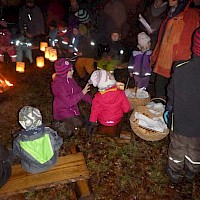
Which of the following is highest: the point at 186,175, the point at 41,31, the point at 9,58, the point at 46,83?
the point at 41,31

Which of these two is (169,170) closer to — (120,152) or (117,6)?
(120,152)

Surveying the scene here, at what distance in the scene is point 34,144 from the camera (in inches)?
175

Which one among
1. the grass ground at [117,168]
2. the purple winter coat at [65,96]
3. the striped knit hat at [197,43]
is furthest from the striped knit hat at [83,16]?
the striped knit hat at [197,43]

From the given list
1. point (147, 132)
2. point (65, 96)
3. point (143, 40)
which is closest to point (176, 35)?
point (143, 40)

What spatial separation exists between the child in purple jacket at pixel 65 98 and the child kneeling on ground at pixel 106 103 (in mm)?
391

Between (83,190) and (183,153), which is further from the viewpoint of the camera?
(183,153)

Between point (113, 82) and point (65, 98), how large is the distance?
118 centimetres

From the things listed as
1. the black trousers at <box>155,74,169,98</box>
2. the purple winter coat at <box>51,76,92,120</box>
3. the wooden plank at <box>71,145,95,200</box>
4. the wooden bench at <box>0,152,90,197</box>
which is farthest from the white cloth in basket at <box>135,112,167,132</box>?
the wooden plank at <box>71,145,95,200</box>

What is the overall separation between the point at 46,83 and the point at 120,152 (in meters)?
3.71

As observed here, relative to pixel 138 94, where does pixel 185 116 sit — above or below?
above

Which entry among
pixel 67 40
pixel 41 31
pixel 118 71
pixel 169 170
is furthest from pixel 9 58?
pixel 169 170

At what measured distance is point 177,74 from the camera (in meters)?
4.20

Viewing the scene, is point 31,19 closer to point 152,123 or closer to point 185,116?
point 152,123

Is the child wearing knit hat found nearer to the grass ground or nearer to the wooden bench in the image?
the grass ground
